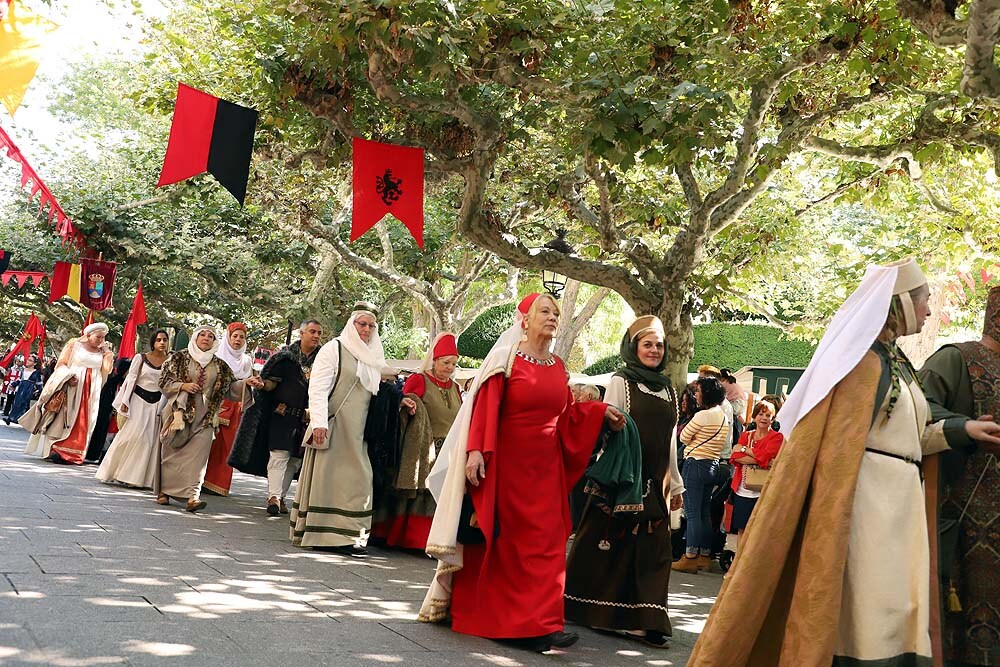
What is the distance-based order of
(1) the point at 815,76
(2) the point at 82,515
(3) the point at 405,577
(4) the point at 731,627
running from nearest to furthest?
(4) the point at 731,627 → (3) the point at 405,577 → (2) the point at 82,515 → (1) the point at 815,76

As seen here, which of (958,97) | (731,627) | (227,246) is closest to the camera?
(731,627)

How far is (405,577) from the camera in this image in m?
7.48

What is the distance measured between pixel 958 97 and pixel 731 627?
25.3 feet

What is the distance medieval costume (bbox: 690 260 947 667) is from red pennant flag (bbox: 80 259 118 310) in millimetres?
22174

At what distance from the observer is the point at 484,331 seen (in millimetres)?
36156

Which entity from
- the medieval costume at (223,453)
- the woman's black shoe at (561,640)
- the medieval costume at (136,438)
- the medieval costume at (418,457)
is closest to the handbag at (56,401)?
the medieval costume at (136,438)

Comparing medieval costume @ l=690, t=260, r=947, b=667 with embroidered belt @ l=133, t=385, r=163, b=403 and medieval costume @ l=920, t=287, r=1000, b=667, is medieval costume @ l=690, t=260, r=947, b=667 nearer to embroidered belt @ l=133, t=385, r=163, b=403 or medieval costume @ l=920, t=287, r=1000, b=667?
medieval costume @ l=920, t=287, r=1000, b=667

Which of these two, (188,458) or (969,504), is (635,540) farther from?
(188,458)

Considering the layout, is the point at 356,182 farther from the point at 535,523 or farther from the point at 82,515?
the point at 535,523

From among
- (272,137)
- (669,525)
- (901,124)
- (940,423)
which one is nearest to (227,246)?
(272,137)

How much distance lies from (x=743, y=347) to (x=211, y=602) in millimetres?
30094

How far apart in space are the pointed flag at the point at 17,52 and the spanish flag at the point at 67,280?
57.2 ft

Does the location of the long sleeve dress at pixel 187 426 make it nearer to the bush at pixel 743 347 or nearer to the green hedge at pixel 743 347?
the green hedge at pixel 743 347

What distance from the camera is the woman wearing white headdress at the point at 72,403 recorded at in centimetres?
1403
